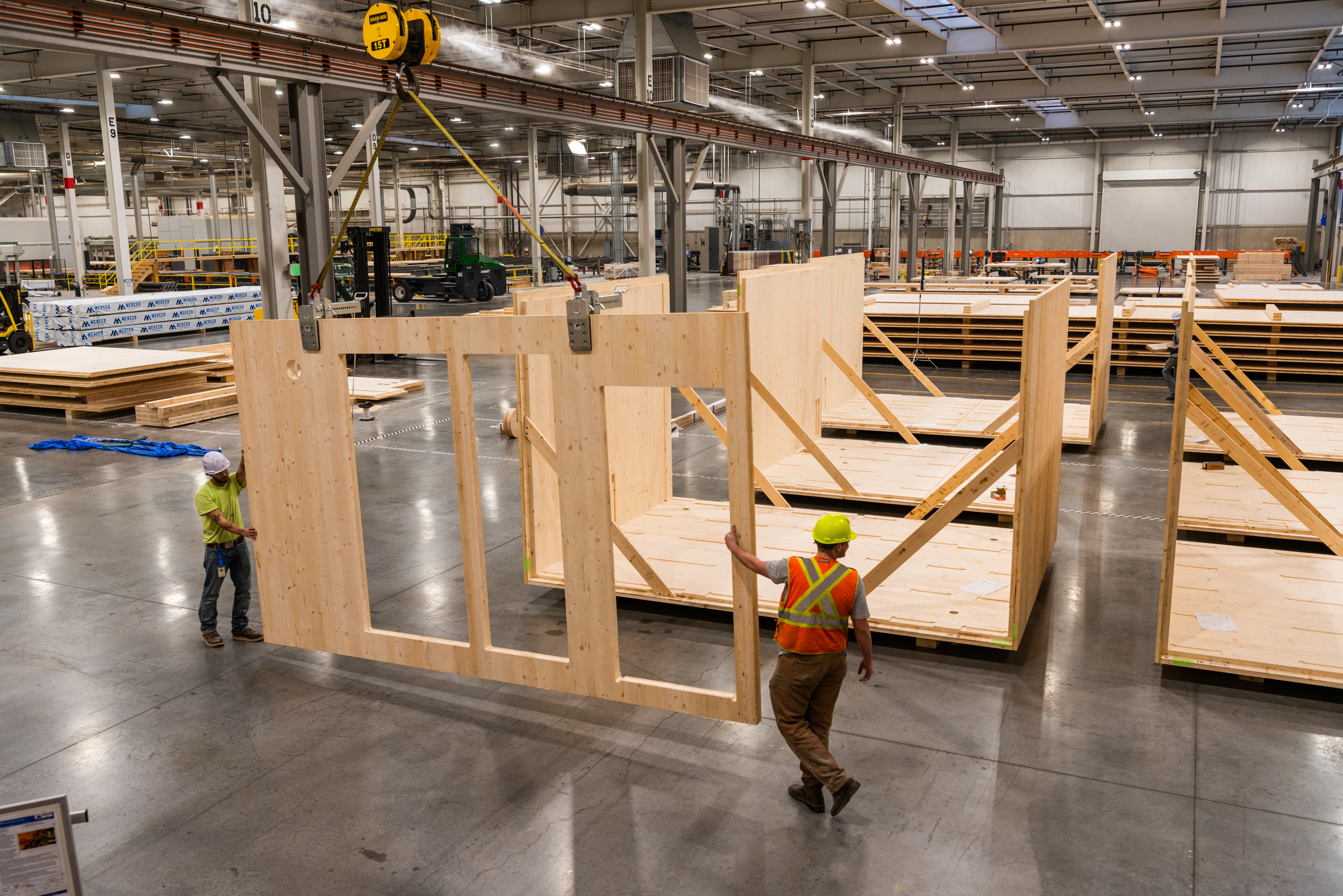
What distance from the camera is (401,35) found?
5.42 metres

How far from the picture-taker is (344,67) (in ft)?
30.9

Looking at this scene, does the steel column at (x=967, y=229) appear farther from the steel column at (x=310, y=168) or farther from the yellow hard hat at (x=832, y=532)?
the yellow hard hat at (x=832, y=532)

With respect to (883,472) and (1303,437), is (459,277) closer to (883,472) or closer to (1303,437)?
(883,472)

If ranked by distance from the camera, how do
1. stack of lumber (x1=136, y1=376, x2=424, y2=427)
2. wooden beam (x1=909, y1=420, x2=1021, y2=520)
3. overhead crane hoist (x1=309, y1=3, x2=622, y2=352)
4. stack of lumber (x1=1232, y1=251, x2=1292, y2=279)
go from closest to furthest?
overhead crane hoist (x1=309, y1=3, x2=622, y2=352) → wooden beam (x1=909, y1=420, x2=1021, y2=520) → stack of lumber (x1=136, y1=376, x2=424, y2=427) → stack of lumber (x1=1232, y1=251, x2=1292, y2=279)

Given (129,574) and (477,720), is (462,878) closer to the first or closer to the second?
(477,720)

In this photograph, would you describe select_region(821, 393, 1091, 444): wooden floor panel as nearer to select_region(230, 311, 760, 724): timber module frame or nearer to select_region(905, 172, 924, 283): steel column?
select_region(230, 311, 760, 724): timber module frame

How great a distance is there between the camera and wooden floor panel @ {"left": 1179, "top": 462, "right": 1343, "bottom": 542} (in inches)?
326

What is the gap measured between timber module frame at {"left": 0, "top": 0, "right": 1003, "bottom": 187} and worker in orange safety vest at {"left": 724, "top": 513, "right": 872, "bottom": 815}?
→ 573 cm

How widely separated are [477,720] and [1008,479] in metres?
6.22

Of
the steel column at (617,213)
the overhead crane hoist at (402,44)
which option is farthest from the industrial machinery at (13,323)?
the overhead crane hoist at (402,44)

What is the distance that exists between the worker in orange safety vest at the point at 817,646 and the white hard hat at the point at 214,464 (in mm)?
3675

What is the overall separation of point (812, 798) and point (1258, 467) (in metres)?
4.41

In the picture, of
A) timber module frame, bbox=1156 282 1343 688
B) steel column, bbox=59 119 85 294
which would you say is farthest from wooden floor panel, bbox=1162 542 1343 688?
steel column, bbox=59 119 85 294

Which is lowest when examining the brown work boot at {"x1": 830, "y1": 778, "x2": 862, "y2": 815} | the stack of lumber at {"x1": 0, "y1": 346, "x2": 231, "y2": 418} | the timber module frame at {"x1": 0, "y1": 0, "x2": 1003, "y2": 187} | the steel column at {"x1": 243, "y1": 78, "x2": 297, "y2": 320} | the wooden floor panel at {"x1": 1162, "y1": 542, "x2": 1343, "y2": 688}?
the brown work boot at {"x1": 830, "y1": 778, "x2": 862, "y2": 815}
